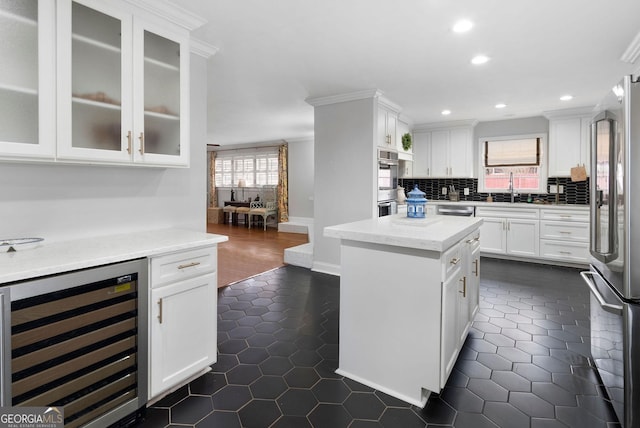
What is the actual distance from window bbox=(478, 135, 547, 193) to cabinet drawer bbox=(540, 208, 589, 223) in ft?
2.20

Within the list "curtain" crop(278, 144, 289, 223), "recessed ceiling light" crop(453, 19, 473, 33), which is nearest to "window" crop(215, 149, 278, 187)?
"curtain" crop(278, 144, 289, 223)

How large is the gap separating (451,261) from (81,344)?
195 centimetres

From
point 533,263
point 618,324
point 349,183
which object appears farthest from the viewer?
point 533,263

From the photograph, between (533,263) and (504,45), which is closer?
(504,45)

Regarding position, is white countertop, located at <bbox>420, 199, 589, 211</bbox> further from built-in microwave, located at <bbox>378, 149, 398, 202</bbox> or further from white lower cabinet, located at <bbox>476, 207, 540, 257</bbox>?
built-in microwave, located at <bbox>378, 149, 398, 202</bbox>

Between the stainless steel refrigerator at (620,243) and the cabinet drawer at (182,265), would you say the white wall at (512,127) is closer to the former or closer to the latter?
the stainless steel refrigerator at (620,243)

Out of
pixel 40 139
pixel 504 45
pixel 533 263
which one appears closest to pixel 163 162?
pixel 40 139

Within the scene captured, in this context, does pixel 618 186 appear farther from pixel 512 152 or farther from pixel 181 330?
pixel 512 152

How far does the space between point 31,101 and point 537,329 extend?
12.8 feet

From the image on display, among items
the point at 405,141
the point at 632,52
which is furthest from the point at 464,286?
the point at 405,141

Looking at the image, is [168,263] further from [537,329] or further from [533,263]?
[533,263]

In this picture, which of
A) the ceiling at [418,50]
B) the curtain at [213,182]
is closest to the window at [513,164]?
the ceiling at [418,50]

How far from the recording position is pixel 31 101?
5.41 feet

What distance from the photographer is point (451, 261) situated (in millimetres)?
2033
